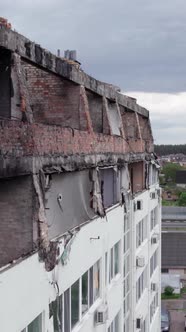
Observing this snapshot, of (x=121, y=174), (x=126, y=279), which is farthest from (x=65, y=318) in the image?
(x=126, y=279)

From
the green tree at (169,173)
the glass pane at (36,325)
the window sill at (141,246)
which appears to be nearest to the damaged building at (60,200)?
the glass pane at (36,325)

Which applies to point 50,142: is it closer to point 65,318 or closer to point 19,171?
point 19,171

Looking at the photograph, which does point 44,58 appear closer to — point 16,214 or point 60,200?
point 60,200

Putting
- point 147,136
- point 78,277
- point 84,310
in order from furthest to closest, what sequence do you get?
point 147,136
point 84,310
point 78,277

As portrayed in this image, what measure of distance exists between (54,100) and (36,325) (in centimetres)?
560

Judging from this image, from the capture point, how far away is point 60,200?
10.1 metres

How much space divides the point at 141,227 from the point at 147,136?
16.9 feet

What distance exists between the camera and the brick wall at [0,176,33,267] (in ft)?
27.8

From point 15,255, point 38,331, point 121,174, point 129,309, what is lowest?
point 129,309

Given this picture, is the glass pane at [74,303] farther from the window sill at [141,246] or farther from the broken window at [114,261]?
the window sill at [141,246]

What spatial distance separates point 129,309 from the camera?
17688 mm

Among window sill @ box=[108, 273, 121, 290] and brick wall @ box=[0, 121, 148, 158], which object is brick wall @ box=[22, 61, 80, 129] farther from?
window sill @ box=[108, 273, 121, 290]

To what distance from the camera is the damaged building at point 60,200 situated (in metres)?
8.06

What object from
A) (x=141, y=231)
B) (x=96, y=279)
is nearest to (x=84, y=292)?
(x=96, y=279)
